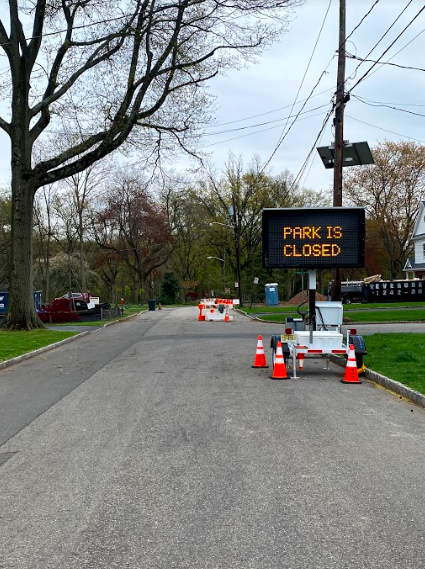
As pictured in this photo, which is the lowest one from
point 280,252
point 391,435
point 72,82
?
point 391,435

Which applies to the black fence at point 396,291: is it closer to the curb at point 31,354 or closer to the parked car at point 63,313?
the parked car at point 63,313

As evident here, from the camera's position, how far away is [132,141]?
27.7 metres

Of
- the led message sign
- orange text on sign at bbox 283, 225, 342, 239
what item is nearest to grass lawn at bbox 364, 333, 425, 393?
the led message sign

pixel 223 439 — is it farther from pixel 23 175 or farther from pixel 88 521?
pixel 23 175

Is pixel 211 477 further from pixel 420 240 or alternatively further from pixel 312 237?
pixel 420 240

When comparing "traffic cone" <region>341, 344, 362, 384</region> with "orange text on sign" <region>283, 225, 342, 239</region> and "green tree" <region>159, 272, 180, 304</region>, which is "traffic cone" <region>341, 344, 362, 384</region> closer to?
"orange text on sign" <region>283, 225, 342, 239</region>

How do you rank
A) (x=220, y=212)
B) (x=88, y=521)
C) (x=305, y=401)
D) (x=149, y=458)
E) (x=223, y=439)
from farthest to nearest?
(x=220, y=212) < (x=305, y=401) < (x=223, y=439) < (x=149, y=458) < (x=88, y=521)

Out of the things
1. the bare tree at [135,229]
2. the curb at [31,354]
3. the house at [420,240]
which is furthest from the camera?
the bare tree at [135,229]

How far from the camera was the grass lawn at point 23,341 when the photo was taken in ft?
57.8

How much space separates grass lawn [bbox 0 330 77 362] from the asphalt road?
627 cm

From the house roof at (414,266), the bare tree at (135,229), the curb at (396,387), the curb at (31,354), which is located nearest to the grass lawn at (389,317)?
the curb at (31,354)

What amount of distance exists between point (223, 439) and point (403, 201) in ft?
196

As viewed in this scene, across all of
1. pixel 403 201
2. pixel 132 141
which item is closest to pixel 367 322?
pixel 132 141

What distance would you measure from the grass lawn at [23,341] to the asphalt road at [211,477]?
20.6 feet
